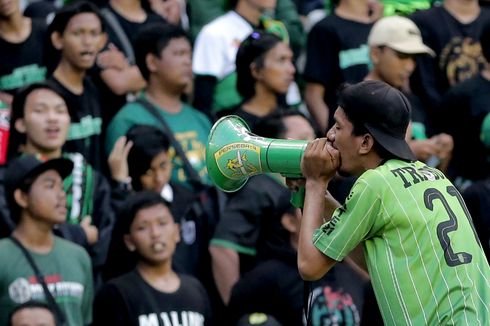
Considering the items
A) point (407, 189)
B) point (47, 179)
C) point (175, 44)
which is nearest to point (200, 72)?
point (175, 44)

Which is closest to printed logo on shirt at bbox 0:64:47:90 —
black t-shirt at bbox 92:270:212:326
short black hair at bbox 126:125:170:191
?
short black hair at bbox 126:125:170:191

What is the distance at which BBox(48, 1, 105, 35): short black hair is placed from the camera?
33.6ft

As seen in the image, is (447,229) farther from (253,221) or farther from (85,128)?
(85,128)

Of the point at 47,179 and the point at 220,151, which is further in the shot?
the point at 47,179

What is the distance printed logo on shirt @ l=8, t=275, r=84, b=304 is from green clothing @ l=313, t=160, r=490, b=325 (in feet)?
8.72

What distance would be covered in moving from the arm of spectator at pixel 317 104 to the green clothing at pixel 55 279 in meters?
2.64

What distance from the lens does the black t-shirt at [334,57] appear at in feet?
36.7

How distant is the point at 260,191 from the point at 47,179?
1514mm

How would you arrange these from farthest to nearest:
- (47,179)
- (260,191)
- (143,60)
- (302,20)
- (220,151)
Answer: (302,20)
(143,60)
(260,191)
(47,179)
(220,151)

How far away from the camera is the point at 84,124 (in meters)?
9.97

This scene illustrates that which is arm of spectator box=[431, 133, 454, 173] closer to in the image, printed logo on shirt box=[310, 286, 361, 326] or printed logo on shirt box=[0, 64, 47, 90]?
printed logo on shirt box=[310, 286, 361, 326]

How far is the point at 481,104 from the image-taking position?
1069 centimetres

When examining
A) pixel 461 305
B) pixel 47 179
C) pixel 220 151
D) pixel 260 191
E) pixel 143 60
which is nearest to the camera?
pixel 461 305

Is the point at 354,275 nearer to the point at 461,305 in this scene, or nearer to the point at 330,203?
the point at 330,203
